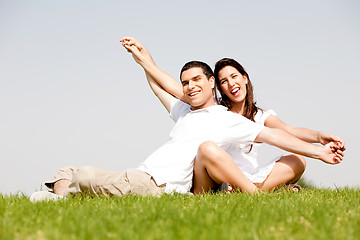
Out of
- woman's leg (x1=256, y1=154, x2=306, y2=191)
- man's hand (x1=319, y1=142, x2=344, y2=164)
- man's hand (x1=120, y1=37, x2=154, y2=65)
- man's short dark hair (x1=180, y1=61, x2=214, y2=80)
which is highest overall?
man's hand (x1=120, y1=37, x2=154, y2=65)

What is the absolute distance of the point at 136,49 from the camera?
6910 mm

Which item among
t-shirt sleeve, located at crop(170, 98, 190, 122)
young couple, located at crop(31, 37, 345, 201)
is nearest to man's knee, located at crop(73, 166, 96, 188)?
young couple, located at crop(31, 37, 345, 201)

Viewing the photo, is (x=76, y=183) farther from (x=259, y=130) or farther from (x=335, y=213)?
(x=335, y=213)

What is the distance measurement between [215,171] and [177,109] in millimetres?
1613

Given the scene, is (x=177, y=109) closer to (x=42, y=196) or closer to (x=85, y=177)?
(x=85, y=177)

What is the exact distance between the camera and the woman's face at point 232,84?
20.2 ft

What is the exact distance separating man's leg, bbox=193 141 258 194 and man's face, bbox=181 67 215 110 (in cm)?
92

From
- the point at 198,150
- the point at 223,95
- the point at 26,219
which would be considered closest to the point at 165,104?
the point at 223,95

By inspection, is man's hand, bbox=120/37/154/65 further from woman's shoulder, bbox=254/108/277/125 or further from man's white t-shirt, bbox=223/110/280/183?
man's white t-shirt, bbox=223/110/280/183

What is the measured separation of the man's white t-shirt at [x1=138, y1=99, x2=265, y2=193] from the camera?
17.0ft

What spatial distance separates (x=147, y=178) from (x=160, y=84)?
209 centimetres

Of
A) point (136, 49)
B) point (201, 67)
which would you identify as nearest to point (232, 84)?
point (201, 67)

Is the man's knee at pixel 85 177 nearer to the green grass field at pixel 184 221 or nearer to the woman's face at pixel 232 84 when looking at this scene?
the green grass field at pixel 184 221

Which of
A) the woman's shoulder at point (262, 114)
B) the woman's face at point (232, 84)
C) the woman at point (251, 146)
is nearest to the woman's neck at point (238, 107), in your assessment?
the woman at point (251, 146)
